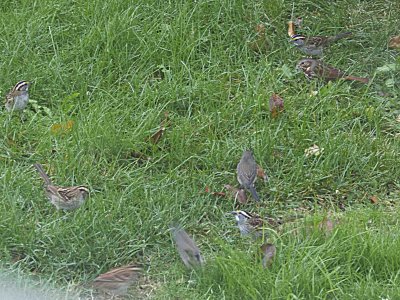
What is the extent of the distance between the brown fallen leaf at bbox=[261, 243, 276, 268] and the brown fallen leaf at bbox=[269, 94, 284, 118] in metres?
1.69

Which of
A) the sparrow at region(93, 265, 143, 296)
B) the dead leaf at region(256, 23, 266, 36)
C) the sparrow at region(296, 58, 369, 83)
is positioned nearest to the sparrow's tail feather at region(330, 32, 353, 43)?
the sparrow at region(296, 58, 369, 83)

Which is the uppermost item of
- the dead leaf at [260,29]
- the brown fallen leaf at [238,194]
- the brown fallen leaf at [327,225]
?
the brown fallen leaf at [327,225]

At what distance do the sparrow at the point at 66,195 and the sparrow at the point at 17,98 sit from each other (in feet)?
3.52

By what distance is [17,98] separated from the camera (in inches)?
275

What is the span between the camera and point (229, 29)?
791 cm

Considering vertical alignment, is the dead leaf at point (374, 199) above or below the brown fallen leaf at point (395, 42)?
below

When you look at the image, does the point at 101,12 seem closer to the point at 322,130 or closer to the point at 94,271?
the point at 322,130

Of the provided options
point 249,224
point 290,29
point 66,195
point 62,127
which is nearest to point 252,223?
point 249,224

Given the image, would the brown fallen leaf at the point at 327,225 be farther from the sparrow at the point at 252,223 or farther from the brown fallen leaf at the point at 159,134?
the brown fallen leaf at the point at 159,134

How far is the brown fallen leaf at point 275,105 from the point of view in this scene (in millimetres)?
7047

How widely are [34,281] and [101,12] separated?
118 inches

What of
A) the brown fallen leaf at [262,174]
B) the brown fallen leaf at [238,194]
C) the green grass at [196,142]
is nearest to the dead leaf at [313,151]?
the green grass at [196,142]

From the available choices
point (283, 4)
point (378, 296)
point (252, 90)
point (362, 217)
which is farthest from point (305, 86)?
point (378, 296)

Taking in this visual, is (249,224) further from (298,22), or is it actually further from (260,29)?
(298,22)
